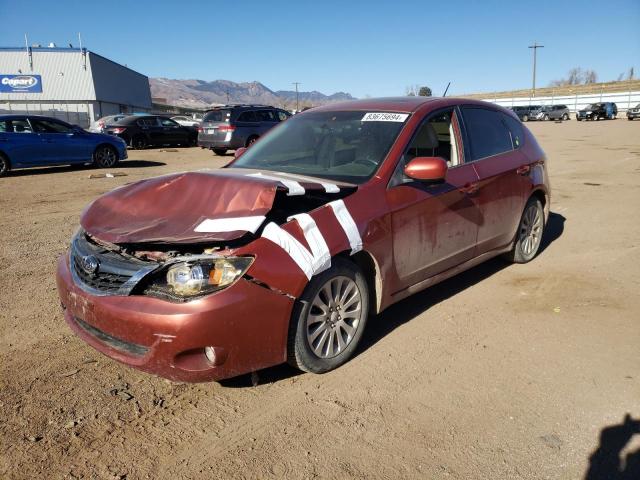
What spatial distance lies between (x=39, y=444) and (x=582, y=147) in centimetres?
2040

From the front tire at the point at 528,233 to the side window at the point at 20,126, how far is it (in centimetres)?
1247

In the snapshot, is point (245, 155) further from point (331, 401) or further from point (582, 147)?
point (582, 147)

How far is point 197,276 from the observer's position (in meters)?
2.75

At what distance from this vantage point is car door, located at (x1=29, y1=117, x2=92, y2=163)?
44.1 ft

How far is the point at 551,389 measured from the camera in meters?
3.16

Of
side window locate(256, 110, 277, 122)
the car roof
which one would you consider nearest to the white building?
side window locate(256, 110, 277, 122)

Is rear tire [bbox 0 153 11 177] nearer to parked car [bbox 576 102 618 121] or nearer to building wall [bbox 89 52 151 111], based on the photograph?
building wall [bbox 89 52 151 111]

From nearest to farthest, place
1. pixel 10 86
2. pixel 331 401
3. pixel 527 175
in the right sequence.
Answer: pixel 331 401
pixel 527 175
pixel 10 86

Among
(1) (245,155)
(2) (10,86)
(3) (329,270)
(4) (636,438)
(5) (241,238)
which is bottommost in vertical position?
(4) (636,438)

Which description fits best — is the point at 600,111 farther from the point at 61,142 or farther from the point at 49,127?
the point at 49,127

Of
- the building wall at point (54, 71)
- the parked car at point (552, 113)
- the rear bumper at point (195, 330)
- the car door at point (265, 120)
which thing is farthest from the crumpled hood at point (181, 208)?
the parked car at point (552, 113)

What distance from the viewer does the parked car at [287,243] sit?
9.11ft

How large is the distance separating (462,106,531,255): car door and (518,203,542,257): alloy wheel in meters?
0.28

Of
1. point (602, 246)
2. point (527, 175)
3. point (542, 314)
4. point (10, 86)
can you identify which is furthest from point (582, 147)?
point (10, 86)
